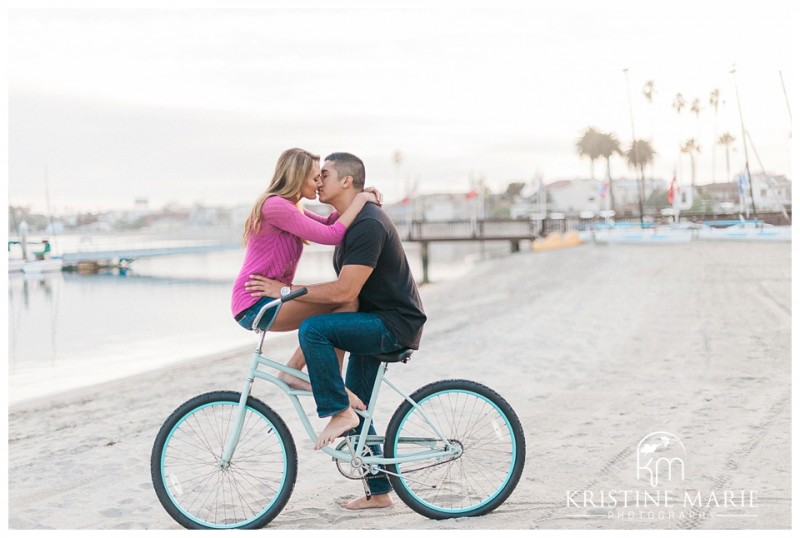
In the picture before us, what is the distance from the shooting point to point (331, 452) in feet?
12.6

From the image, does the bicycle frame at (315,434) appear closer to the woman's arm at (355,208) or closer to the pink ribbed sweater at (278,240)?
the pink ribbed sweater at (278,240)

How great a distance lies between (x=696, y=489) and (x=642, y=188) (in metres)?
44.8

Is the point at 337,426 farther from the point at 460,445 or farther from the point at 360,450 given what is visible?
the point at 460,445

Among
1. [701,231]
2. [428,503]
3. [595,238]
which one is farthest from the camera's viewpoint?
[595,238]

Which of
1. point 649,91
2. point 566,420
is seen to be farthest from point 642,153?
point 566,420

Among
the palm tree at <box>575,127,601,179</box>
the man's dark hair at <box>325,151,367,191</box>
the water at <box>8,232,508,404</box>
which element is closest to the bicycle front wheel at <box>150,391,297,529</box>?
the man's dark hair at <box>325,151,367,191</box>

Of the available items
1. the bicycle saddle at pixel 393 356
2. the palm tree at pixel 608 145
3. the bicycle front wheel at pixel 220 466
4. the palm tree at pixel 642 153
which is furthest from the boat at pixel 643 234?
the bicycle front wheel at pixel 220 466

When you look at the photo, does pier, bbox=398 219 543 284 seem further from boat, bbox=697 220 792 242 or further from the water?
boat, bbox=697 220 792 242

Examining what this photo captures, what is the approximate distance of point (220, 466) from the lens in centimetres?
394

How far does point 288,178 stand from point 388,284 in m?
0.66

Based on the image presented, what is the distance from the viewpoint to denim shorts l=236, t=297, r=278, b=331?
3707 millimetres

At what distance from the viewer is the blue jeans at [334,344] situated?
3.67 m
